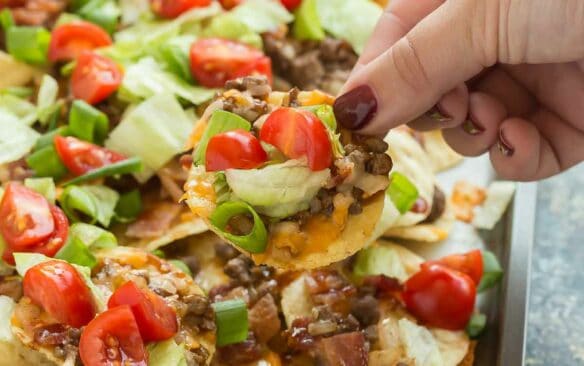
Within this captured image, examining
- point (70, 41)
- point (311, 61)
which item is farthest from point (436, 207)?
point (70, 41)

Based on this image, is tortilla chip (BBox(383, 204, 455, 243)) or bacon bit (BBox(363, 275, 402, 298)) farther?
tortilla chip (BBox(383, 204, 455, 243))

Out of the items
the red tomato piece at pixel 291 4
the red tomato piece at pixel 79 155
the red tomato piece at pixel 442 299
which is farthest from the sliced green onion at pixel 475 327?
the red tomato piece at pixel 291 4

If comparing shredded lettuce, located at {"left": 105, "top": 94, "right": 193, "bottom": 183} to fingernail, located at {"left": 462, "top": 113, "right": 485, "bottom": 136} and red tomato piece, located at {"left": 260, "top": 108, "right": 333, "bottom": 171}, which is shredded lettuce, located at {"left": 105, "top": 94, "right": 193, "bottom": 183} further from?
fingernail, located at {"left": 462, "top": 113, "right": 485, "bottom": 136}

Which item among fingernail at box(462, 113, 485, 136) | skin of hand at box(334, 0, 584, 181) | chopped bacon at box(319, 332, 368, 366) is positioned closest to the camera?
skin of hand at box(334, 0, 584, 181)

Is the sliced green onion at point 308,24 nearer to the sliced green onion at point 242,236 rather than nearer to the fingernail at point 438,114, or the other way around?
the fingernail at point 438,114

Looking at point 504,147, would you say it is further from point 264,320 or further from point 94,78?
point 94,78

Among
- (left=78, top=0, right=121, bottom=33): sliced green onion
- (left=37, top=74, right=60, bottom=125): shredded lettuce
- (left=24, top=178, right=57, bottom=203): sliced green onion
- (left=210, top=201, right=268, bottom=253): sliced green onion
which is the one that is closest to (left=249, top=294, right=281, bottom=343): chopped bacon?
(left=210, top=201, right=268, bottom=253): sliced green onion
